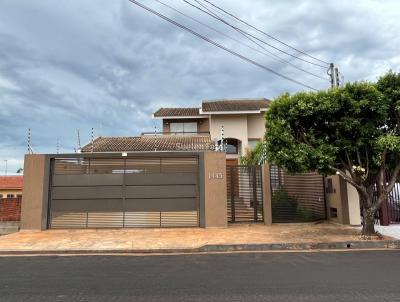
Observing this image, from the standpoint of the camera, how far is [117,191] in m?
15.1

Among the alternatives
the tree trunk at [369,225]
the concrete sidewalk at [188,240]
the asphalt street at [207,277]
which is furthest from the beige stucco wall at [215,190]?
the tree trunk at [369,225]

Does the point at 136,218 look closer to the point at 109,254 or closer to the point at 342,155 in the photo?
the point at 109,254

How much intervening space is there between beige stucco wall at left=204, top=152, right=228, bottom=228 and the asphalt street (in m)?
4.62

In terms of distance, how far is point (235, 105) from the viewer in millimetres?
33000

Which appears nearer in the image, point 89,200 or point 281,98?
point 281,98

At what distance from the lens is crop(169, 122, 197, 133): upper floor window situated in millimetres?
33975

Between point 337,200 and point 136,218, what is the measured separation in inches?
315

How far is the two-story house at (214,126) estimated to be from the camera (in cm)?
2989

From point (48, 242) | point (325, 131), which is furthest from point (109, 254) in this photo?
point (325, 131)

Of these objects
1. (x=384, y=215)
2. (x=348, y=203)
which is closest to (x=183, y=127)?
(x=348, y=203)

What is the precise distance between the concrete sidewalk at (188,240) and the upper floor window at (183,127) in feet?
65.4

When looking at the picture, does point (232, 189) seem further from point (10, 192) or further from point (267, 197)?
point (10, 192)

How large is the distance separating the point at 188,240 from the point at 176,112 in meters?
23.4

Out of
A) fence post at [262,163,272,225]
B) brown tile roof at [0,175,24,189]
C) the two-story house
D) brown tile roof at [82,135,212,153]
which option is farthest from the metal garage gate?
brown tile roof at [0,175,24,189]
